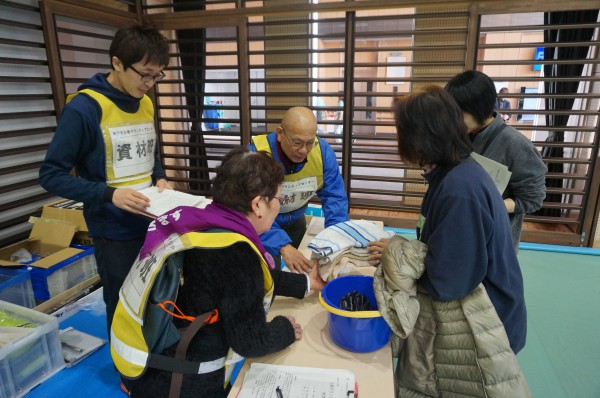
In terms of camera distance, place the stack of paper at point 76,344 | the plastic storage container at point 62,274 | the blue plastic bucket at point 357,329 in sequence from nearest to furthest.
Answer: the blue plastic bucket at point 357,329 → the stack of paper at point 76,344 → the plastic storage container at point 62,274

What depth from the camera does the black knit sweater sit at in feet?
3.30

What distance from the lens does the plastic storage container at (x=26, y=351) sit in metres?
1.91

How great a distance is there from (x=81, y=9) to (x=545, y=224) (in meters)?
5.05

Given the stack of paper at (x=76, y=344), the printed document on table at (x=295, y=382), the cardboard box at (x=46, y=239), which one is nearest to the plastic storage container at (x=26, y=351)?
the stack of paper at (x=76, y=344)

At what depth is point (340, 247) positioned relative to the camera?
1.44 metres

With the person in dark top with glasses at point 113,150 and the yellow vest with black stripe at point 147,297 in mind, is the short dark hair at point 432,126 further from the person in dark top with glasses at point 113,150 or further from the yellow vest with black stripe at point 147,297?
the person in dark top with glasses at point 113,150

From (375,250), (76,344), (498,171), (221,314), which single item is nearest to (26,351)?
(76,344)

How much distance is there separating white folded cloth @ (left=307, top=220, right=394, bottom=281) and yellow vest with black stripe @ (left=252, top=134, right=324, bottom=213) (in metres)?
0.54

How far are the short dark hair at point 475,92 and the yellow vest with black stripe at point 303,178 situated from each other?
0.74 metres

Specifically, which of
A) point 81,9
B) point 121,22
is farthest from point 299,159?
point 121,22

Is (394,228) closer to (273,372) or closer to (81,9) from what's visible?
(273,372)

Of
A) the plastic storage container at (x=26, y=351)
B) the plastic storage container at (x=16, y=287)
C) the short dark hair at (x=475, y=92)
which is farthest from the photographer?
the plastic storage container at (x=16, y=287)

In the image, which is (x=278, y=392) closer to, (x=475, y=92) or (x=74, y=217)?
(x=475, y=92)

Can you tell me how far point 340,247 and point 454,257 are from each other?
1.57ft
